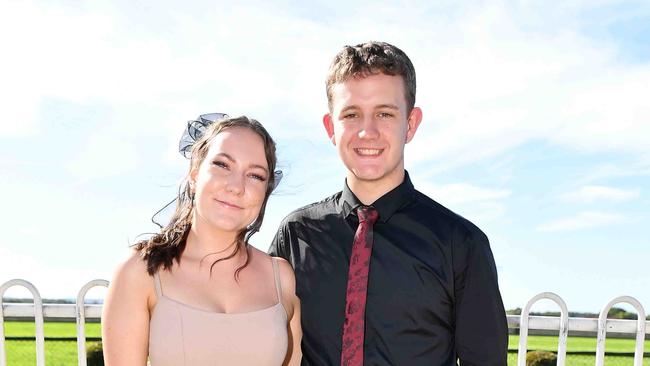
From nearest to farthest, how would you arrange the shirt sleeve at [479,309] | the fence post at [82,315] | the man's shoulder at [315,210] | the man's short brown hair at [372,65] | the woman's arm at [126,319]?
the woman's arm at [126,319], the shirt sleeve at [479,309], the man's short brown hair at [372,65], the man's shoulder at [315,210], the fence post at [82,315]

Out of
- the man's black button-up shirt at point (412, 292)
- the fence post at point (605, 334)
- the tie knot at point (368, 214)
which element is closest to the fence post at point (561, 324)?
the fence post at point (605, 334)

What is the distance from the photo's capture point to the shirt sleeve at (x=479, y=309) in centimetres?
225

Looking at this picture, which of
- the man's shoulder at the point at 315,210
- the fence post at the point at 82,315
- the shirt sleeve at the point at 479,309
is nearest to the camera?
the shirt sleeve at the point at 479,309

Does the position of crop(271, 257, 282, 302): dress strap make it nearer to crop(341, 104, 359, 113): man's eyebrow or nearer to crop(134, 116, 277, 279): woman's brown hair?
crop(134, 116, 277, 279): woman's brown hair

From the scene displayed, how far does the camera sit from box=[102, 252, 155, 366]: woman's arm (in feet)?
7.06

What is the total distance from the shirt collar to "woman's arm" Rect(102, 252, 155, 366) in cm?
78

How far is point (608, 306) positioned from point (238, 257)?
2682mm

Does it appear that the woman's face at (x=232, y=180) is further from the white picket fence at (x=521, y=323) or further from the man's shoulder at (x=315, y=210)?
the white picket fence at (x=521, y=323)

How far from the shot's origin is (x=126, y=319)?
2158 millimetres

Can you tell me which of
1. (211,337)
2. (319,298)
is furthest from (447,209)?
(211,337)

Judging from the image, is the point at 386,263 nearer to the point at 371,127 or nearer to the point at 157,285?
the point at 371,127

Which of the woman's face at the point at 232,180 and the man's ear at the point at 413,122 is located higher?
the man's ear at the point at 413,122

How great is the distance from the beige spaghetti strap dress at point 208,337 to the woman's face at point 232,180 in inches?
12.1

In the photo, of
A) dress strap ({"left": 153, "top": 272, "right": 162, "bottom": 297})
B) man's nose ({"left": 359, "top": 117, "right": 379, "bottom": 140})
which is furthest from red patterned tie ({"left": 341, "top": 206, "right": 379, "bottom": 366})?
dress strap ({"left": 153, "top": 272, "right": 162, "bottom": 297})
